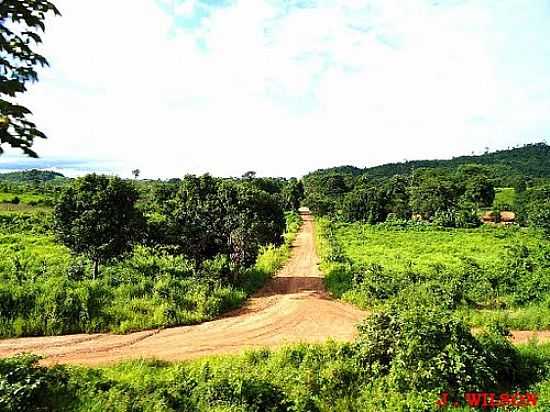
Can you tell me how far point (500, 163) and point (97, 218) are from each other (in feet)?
613

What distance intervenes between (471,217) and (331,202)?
2687 cm

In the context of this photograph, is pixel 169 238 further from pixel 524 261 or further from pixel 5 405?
pixel 524 261

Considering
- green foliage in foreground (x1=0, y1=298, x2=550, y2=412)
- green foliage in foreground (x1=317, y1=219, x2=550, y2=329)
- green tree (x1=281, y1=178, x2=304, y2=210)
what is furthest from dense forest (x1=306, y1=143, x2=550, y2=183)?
green foliage in foreground (x1=0, y1=298, x2=550, y2=412)

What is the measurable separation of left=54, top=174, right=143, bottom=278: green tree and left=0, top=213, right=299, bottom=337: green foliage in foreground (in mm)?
1339

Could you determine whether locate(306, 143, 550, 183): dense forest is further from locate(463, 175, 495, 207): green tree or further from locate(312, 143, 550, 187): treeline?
locate(463, 175, 495, 207): green tree

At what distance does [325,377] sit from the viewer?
942 cm

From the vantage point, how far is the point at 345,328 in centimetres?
1480

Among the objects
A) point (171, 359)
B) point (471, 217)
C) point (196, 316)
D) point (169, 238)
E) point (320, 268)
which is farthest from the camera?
point (471, 217)

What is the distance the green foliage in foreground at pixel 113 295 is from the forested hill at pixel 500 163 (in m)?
138

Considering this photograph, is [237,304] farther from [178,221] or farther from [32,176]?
[32,176]

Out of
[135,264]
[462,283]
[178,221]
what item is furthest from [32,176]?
[462,283]

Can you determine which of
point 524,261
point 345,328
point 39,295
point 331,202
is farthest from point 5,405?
point 331,202

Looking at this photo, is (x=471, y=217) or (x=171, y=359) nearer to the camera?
(x=171, y=359)

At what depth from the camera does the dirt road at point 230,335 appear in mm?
11914
